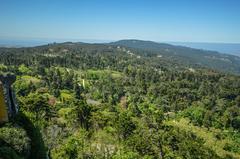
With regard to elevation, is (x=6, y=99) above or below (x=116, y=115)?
above

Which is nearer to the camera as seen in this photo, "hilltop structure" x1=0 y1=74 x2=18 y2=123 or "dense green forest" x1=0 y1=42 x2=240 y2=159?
"hilltop structure" x1=0 y1=74 x2=18 y2=123

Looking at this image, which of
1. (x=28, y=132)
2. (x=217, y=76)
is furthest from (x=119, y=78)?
(x=28, y=132)

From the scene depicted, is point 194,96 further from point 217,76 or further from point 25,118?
point 25,118

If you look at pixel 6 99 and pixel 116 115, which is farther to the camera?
pixel 116 115

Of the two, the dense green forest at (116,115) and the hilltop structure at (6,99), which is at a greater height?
the hilltop structure at (6,99)

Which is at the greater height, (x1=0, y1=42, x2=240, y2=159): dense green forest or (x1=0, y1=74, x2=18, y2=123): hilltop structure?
(x1=0, y1=74, x2=18, y2=123): hilltop structure
